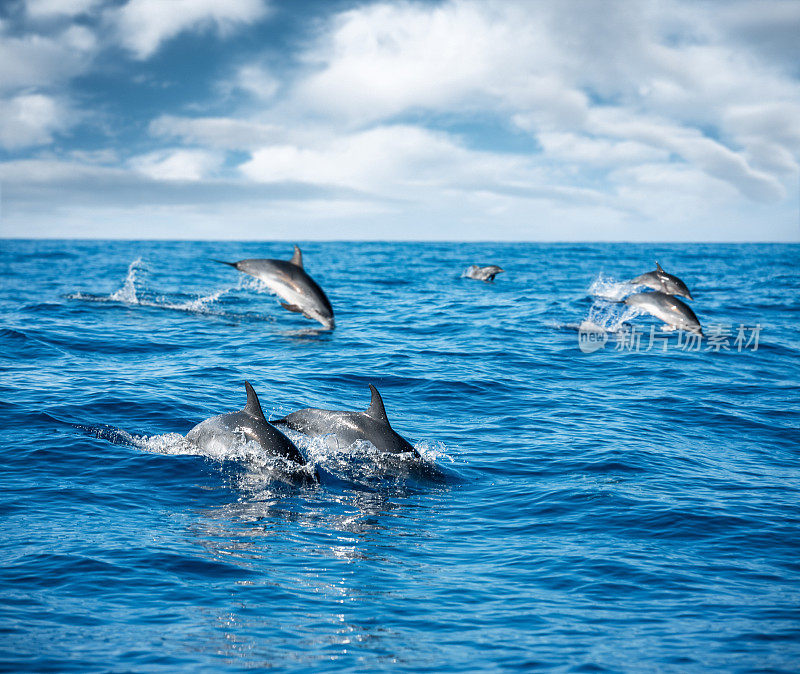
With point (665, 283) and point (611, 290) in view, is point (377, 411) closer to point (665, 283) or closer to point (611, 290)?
point (665, 283)

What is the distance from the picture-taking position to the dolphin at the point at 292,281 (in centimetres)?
1906

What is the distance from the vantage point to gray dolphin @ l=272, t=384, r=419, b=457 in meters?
9.73

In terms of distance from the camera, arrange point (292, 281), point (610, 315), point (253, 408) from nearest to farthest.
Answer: point (253, 408)
point (292, 281)
point (610, 315)

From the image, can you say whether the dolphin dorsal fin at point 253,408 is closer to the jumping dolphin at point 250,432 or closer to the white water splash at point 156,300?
the jumping dolphin at point 250,432

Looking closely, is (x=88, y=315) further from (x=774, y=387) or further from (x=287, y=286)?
(x=774, y=387)

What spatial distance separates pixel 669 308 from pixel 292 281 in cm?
1067

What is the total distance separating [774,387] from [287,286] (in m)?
11.9

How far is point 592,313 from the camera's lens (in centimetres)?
2783

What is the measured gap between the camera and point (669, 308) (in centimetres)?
2080

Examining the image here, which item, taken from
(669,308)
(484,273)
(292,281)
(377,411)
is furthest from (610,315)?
(377,411)

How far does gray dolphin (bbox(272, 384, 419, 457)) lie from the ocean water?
0.19m

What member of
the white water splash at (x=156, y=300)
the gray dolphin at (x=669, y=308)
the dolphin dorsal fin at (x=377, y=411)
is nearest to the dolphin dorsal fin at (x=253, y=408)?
the dolphin dorsal fin at (x=377, y=411)

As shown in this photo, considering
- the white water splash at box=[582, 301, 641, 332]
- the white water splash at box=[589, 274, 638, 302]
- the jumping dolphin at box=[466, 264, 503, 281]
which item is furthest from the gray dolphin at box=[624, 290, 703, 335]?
the jumping dolphin at box=[466, 264, 503, 281]

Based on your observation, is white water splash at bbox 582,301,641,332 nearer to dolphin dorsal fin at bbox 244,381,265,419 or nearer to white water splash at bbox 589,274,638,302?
white water splash at bbox 589,274,638,302
